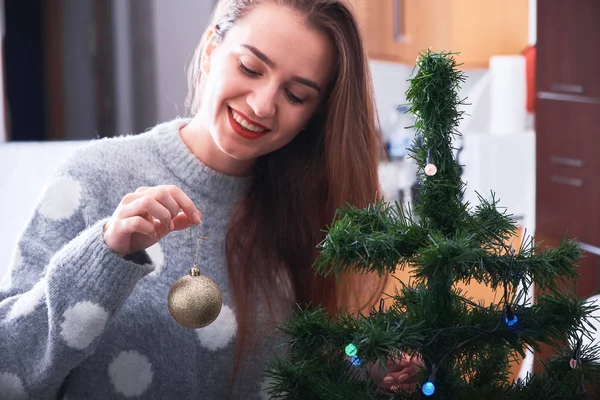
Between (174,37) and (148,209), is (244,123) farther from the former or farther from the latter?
(174,37)

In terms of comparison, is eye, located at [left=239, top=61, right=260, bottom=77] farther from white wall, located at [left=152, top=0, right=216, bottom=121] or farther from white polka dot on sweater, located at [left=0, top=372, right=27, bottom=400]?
white wall, located at [left=152, top=0, right=216, bottom=121]

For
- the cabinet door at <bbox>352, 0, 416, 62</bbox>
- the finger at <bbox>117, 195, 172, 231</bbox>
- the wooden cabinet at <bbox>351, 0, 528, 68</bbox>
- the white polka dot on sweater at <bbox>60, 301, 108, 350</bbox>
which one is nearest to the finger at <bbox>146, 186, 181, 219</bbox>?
the finger at <bbox>117, 195, 172, 231</bbox>

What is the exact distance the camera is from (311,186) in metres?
1.30

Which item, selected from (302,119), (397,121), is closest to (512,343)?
(302,119)

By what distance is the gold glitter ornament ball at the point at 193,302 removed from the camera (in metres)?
0.95

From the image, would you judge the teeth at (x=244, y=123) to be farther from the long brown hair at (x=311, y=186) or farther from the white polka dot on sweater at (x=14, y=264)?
the white polka dot on sweater at (x=14, y=264)

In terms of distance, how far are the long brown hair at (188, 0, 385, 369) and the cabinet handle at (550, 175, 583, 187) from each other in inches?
35.4

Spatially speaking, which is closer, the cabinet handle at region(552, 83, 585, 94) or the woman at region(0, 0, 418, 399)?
the woman at region(0, 0, 418, 399)

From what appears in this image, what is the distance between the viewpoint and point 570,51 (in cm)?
208

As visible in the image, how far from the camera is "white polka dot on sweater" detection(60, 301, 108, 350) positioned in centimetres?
98

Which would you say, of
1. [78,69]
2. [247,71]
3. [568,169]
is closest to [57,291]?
[247,71]

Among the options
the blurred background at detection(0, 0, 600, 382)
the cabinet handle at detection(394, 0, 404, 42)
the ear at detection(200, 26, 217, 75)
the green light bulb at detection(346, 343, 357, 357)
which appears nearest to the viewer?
the green light bulb at detection(346, 343, 357, 357)

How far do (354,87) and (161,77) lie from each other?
5.38 ft

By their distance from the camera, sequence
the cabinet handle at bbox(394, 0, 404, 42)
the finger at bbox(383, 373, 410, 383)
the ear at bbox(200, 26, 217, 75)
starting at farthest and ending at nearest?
1. the cabinet handle at bbox(394, 0, 404, 42)
2. the ear at bbox(200, 26, 217, 75)
3. the finger at bbox(383, 373, 410, 383)
